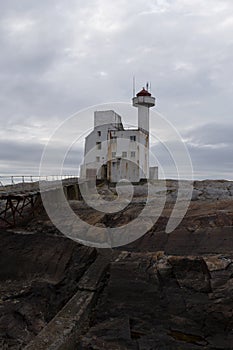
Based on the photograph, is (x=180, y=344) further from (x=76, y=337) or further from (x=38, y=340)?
(x=38, y=340)

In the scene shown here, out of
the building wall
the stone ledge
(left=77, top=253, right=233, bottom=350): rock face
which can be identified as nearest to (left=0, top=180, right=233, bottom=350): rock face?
(left=77, top=253, right=233, bottom=350): rock face

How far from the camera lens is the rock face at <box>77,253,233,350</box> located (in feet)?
35.2

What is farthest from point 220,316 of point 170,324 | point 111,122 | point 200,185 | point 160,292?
point 111,122

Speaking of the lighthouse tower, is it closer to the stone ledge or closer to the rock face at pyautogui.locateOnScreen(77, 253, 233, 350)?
the rock face at pyautogui.locateOnScreen(77, 253, 233, 350)

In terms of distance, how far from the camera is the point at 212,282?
524 inches

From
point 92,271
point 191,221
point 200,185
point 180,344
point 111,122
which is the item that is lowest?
point 180,344

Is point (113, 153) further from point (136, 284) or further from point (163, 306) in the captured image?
point (163, 306)

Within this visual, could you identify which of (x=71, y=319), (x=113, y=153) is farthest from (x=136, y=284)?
(x=113, y=153)

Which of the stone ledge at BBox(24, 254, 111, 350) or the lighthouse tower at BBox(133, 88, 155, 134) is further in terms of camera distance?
the lighthouse tower at BBox(133, 88, 155, 134)

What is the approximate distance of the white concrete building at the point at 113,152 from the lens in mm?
33500

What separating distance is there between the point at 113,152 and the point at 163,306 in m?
22.0

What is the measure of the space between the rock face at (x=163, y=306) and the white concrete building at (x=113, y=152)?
17.5 meters

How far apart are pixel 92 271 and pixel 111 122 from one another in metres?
21.4

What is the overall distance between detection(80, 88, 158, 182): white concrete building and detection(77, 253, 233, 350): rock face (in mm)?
17518
